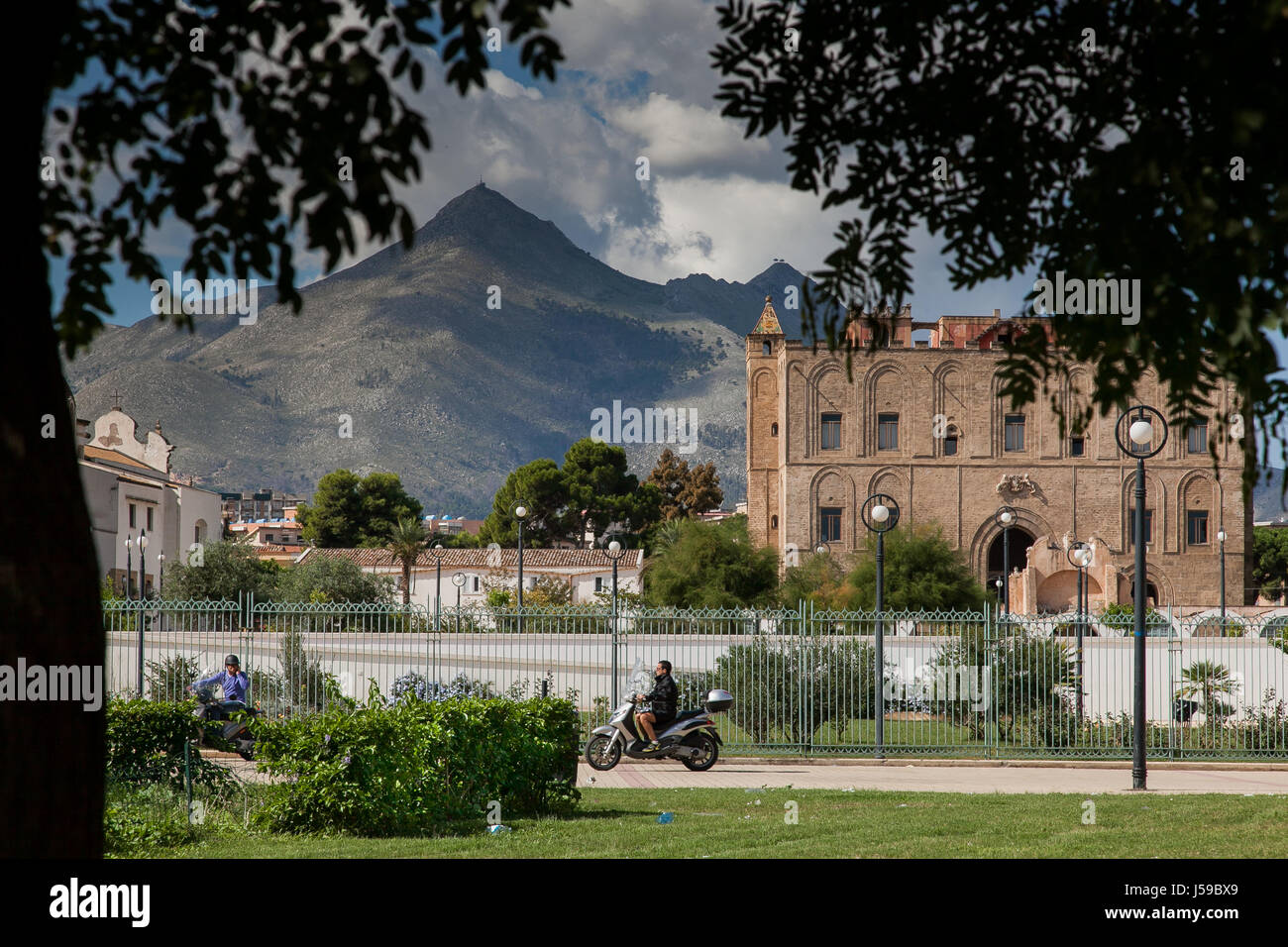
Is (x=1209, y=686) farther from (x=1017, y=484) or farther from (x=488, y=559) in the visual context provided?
(x=488, y=559)

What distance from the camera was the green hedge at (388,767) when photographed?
9.27 meters

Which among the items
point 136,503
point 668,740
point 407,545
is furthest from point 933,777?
point 407,545

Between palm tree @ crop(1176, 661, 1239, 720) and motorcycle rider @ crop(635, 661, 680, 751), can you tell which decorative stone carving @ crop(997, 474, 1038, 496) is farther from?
motorcycle rider @ crop(635, 661, 680, 751)

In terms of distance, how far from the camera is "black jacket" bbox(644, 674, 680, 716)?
50.6ft

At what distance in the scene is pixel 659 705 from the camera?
15.4 m

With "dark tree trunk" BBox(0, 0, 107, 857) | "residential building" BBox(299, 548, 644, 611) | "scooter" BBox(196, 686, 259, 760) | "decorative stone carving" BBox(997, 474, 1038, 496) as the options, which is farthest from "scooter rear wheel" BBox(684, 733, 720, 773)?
"residential building" BBox(299, 548, 644, 611)

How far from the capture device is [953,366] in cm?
5400

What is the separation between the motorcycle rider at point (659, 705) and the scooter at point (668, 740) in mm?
81

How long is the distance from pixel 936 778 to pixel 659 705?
3614 millimetres

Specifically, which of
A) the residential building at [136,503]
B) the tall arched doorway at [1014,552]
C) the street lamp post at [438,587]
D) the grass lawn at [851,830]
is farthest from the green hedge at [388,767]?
the tall arched doorway at [1014,552]

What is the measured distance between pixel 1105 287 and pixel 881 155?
839 millimetres

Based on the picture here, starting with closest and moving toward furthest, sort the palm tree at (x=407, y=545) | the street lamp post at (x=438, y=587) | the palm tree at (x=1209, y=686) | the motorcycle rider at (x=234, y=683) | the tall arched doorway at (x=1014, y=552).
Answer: the motorcycle rider at (x=234, y=683) < the palm tree at (x=1209, y=686) < the street lamp post at (x=438, y=587) < the tall arched doorway at (x=1014, y=552) < the palm tree at (x=407, y=545)

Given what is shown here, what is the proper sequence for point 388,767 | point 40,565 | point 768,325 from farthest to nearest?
point 768,325 → point 388,767 → point 40,565

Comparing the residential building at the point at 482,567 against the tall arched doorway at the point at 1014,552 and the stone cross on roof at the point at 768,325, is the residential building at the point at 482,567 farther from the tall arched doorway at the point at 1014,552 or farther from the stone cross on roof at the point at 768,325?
the tall arched doorway at the point at 1014,552
